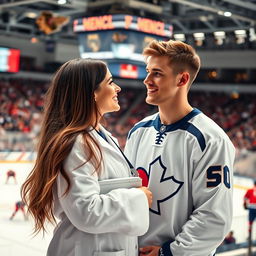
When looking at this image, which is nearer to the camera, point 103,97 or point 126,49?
point 103,97

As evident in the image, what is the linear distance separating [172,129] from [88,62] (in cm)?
38

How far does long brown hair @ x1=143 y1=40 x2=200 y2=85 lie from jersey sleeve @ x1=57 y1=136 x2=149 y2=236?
466mm

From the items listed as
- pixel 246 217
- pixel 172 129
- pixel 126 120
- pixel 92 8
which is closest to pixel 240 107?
pixel 126 120

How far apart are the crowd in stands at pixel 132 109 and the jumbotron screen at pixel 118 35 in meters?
3.19

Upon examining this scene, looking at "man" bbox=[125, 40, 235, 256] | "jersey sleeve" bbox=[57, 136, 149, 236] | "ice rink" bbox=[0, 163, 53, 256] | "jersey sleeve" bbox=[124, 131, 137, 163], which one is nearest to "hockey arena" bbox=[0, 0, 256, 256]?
"ice rink" bbox=[0, 163, 53, 256]

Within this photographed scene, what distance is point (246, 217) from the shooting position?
4828 millimetres

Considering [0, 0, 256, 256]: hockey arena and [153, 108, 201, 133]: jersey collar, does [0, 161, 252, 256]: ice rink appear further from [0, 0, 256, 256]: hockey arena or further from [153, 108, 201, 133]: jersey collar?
[153, 108, 201, 133]: jersey collar

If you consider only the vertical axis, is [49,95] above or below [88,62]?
below

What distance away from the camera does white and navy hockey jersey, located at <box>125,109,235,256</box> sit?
1.52m

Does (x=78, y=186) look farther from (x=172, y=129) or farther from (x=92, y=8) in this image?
(x=92, y=8)

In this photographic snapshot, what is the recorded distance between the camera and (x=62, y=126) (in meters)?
1.45

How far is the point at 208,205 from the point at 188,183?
4.3 inches

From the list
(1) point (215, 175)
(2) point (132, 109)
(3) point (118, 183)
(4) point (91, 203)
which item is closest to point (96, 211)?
(4) point (91, 203)

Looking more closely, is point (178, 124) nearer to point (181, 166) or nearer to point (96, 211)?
point (181, 166)
